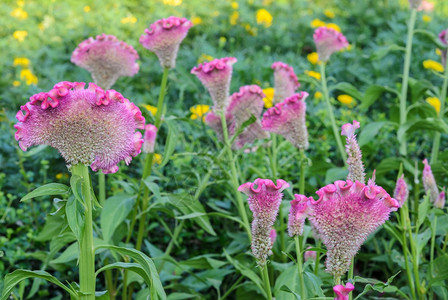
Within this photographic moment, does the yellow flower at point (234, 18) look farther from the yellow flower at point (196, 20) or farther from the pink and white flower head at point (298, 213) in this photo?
the pink and white flower head at point (298, 213)

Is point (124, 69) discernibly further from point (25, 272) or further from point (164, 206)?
point (25, 272)

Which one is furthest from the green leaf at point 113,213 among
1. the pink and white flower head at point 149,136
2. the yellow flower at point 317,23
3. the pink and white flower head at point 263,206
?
the yellow flower at point 317,23

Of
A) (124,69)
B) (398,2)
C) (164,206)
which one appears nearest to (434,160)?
(164,206)

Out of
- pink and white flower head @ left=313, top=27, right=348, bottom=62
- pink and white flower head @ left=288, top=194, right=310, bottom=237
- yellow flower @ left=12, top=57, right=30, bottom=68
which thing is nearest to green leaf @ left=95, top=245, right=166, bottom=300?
pink and white flower head @ left=288, top=194, right=310, bottom=237

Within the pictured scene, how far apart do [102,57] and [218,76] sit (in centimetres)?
58

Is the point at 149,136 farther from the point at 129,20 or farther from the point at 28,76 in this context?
the point at 129,20

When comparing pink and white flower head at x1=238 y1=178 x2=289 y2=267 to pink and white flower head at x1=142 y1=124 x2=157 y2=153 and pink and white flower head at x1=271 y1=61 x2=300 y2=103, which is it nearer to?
pink and white flower head at x1=142 y1=124 x2=157 y2=153

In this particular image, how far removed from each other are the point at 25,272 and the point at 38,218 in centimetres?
148

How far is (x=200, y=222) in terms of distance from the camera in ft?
7.74

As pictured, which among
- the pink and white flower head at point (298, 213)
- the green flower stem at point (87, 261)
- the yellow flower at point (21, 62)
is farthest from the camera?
the yellow flower at point (21, 62)

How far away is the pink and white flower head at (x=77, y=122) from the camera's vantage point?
1.54m

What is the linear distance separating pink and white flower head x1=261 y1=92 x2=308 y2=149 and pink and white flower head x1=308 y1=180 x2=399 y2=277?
68 centimetres

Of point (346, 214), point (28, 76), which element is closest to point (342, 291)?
point (346, 214)

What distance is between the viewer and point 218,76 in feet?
7.45
